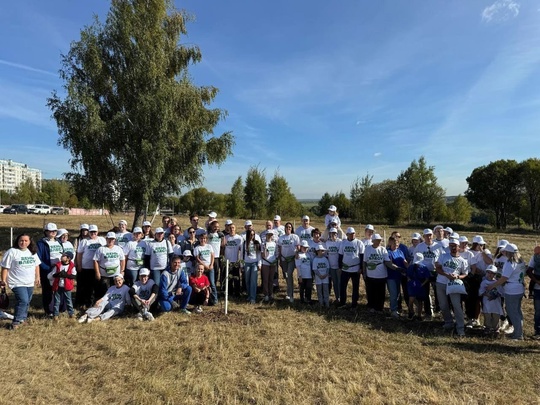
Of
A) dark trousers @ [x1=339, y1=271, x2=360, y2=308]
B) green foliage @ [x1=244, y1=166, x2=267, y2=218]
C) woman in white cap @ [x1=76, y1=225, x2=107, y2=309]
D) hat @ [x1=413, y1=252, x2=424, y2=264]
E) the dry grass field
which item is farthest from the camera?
green foliage @ [x1=244, y1=166, x2=267, y2=218]

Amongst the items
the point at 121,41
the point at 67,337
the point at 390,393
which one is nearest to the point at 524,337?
the point at 390,393

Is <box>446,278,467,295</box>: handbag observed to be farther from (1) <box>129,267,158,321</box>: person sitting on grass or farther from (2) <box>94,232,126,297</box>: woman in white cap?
(2) <box>94,232,126,297</box>: woman in white cap

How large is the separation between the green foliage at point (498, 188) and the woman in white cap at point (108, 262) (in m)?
45.0

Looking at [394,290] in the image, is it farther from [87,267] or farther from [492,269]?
[87,267]

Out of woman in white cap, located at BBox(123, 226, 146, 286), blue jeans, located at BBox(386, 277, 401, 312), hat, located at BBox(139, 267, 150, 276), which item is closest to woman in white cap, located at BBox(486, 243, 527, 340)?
blue jeans, located at BBox(386, 277, 401, 312)

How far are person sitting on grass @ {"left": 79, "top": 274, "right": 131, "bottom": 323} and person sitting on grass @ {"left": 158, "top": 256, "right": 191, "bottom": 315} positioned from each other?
716 mm

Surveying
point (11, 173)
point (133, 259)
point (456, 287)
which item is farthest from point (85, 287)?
point (11, 173)

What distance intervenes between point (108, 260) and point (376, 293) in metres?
5.80

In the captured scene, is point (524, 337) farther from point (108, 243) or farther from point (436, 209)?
point (436, 209)

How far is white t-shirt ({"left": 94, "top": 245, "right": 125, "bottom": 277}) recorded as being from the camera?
25.0 feet

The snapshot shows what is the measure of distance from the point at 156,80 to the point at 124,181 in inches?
204

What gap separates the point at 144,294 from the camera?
24.9 feet

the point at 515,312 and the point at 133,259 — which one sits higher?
the point at 133,259

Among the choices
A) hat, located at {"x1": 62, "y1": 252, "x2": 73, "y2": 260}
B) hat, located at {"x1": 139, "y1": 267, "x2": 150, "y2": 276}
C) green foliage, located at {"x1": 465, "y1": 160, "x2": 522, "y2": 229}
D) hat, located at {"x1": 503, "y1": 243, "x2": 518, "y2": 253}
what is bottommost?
hat, located at {"x1": 139, "y1": 267, "x2": 150, "y2": 276}
